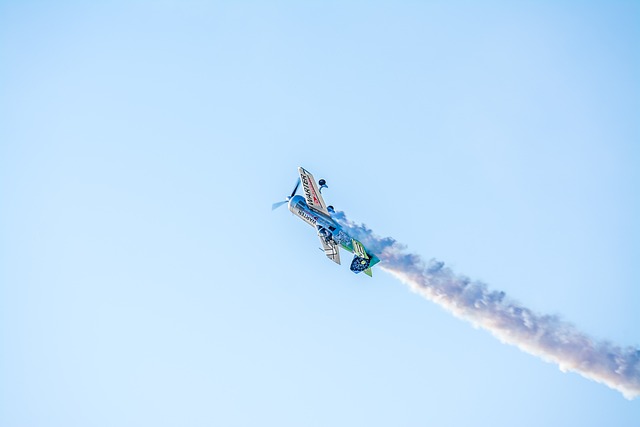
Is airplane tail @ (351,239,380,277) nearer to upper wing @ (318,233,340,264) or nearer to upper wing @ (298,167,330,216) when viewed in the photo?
upper wing @ (318,233,340,264)

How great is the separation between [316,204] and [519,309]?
74.4 ft

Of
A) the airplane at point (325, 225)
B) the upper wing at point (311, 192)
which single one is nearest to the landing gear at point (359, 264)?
the airplane at point (325, 225)

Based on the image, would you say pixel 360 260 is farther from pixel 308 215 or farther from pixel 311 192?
pixel 311 192

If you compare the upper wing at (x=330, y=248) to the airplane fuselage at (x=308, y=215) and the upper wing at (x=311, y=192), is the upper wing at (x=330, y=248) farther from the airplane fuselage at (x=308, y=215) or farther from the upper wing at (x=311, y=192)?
the upper wing at (x=311, y=192)

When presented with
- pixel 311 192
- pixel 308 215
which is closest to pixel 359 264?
pixel 308 215

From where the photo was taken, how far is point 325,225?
275ft

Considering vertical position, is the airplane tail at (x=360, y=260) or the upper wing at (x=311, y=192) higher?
the upper wing at (x=311, y=192)

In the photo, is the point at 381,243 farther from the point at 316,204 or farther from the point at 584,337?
the point at 584,337

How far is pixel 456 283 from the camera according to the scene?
83688 millimetres

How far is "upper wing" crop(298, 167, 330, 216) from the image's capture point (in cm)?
8381

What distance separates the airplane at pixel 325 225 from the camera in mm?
83000

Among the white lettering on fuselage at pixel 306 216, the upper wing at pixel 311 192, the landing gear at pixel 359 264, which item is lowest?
the landing gear at pixel 359 264

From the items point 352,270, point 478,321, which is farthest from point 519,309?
point 352,270

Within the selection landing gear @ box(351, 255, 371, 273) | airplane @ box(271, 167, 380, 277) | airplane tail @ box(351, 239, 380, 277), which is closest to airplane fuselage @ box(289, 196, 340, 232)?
airplane @ box(271, 167, 380, 277)
